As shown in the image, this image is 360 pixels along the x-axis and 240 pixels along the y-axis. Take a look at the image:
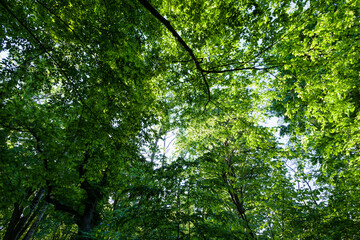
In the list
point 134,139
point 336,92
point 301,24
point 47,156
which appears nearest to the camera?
point 301,24

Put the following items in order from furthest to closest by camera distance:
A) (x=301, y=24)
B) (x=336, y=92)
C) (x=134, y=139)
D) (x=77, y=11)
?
(x=134, y=139) < (x=336, y=92) < (x=301, y=24) < (x=77, y=11)

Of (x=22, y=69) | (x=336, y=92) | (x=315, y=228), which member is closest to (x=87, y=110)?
(x=22, y=69)

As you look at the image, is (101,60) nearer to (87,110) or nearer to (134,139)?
(87,110)

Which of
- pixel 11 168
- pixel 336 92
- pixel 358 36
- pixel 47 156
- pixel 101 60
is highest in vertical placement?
pixel 358 36

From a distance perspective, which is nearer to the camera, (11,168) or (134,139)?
(11,168)

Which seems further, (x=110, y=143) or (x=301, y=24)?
(x=110, y=143)

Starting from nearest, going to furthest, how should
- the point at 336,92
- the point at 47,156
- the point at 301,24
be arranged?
1. the point at 301,24
2. the point at 47,156
3. the point at 336,92

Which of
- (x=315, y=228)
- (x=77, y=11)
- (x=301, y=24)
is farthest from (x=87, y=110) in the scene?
(x=315, y=228)

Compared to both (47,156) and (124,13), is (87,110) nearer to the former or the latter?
Result: (47,156)

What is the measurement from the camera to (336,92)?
434 centimetres

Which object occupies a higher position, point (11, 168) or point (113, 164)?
point (113, 164)

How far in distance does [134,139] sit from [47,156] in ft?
7.43

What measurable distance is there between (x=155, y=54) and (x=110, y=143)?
9.95 ft

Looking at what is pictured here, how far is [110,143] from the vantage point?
4.27 m
